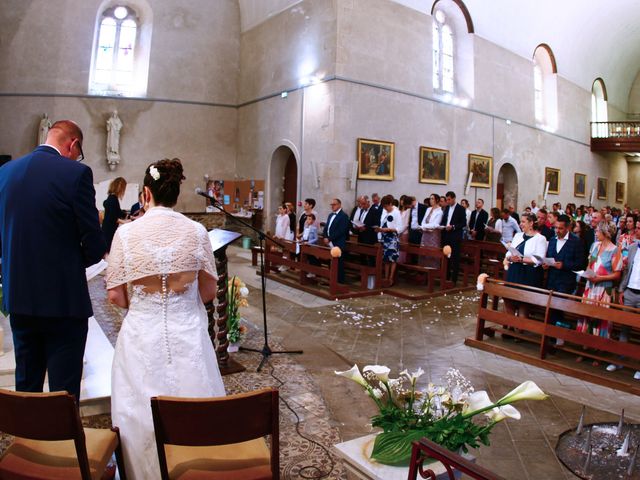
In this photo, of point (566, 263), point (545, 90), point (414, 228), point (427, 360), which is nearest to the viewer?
point (427, 360)

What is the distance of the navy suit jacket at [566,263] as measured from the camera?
592 cm

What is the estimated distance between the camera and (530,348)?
5.96 m

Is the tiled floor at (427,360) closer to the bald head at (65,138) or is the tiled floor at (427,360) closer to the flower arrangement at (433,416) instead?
the flower arrangement at (433,416)

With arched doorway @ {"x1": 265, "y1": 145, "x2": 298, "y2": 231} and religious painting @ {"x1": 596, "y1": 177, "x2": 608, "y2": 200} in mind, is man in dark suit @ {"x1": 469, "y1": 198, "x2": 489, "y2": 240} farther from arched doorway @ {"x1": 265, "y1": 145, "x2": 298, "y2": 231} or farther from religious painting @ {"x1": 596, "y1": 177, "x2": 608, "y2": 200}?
religious painting @ {"x1": 596, "y1": 177, "x2": 608, "y2": 200}

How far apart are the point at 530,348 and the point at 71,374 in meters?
5.10

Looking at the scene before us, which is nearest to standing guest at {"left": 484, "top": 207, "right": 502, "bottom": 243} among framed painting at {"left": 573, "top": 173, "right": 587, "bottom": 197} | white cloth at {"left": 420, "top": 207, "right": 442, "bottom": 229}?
white cloth at {"left": 420, "top": 207, "right": 442, "bottom": 229}

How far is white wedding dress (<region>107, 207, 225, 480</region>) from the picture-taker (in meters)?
2.25

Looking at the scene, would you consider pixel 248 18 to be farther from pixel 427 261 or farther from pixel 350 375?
pixel 350 375

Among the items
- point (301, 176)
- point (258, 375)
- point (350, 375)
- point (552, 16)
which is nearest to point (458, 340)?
point (258, 375)

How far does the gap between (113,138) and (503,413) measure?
1403 cm

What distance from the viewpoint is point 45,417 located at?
5.83 ft

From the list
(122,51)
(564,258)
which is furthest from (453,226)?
(122,51)

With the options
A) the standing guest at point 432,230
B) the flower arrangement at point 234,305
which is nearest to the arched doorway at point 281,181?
the standing guest at point 432,230

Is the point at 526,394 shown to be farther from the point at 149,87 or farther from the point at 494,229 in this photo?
the point at 149,87
